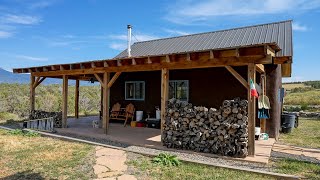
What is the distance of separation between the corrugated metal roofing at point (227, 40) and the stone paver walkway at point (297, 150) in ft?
10.3

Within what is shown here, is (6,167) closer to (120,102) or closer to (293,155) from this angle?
(293,155)

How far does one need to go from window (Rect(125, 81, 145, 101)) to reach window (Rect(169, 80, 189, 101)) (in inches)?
59.7

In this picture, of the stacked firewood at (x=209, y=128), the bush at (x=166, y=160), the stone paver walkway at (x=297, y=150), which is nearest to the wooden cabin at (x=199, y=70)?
the stacked firewood at (x=209, y=128)

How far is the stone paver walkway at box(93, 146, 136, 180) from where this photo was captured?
191 inches

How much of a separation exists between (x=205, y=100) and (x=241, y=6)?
357 centimetres

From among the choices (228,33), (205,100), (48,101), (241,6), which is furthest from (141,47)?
(48,101)

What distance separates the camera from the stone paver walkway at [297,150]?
6856 millimetres

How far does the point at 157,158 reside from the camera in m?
5.89

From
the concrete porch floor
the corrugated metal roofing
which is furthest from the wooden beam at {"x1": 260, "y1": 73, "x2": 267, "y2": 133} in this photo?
the corrugated metal roofing

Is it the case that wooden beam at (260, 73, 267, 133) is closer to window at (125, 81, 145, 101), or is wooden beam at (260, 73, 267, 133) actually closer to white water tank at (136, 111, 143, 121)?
white water tank at (136, 111, 143, 121)

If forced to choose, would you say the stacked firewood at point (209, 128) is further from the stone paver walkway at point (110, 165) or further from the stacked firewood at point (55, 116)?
the stacked firewood at point (55, 116)

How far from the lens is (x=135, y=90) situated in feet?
40.4

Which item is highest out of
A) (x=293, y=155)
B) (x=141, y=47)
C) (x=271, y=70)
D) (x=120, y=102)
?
(x=141, y=47)

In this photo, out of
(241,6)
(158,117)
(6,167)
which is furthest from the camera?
(158,117)
